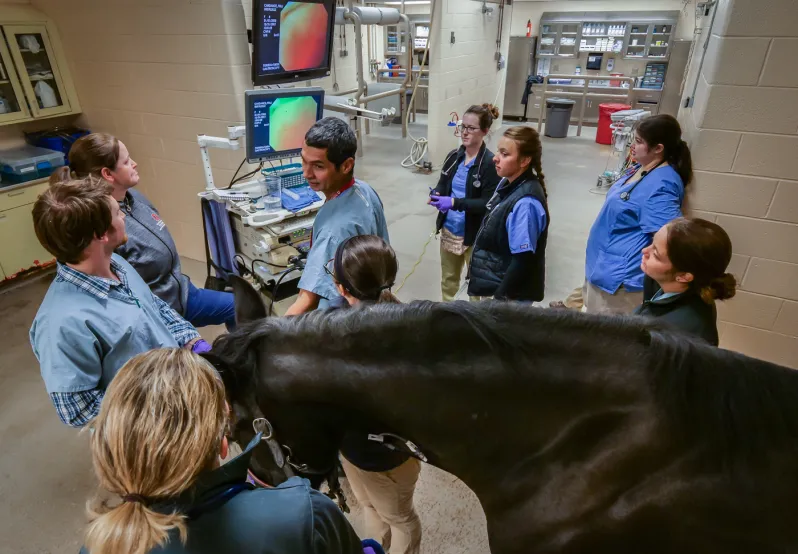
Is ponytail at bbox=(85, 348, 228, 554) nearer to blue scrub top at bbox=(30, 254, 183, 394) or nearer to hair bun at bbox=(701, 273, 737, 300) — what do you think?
blue scrub top at bbox=(30, 254, 183, 394)

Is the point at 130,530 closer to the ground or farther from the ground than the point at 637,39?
closer to the ground

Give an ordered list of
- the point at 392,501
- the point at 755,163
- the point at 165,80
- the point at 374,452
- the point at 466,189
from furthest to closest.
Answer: the point at 165,80, the point at 466,189, the point at 755,163, the point at 392,501, the point at 374,452

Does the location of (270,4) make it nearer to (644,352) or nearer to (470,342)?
(470,342)

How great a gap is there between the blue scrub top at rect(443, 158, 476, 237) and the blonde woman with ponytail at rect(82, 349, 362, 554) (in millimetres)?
2151

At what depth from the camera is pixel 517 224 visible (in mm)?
2086

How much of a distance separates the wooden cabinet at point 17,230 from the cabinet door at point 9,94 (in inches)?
22.4

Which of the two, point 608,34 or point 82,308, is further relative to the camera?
point 608,34

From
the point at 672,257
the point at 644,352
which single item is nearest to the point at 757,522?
the point at 644,352

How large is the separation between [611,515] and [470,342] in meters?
0.48

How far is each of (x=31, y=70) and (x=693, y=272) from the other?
4989 mm

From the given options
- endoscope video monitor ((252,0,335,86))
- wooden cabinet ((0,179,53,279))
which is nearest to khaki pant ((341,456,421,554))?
endoscope video monitor ((252,0,335,86))

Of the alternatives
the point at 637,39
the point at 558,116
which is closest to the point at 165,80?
the point at 558,116

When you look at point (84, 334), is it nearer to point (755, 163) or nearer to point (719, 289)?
point (719, 289)

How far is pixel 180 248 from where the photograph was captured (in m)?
4.30
